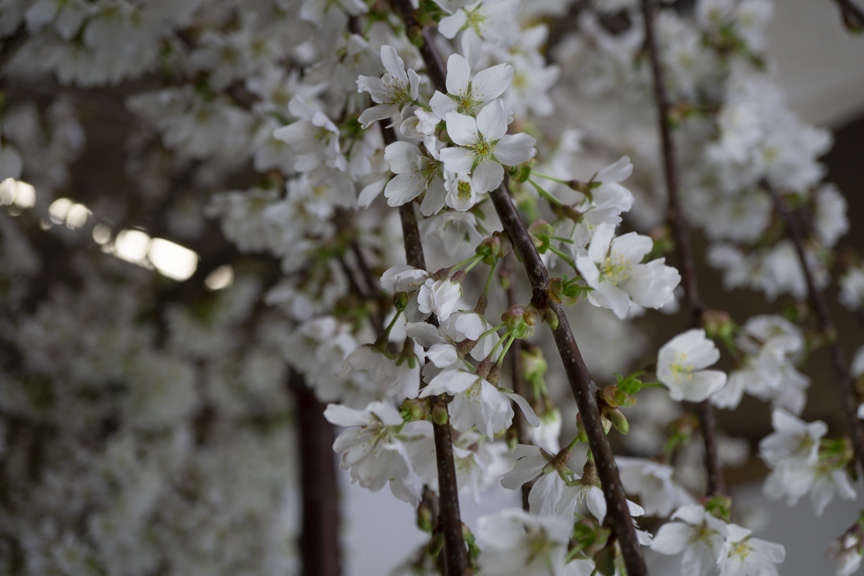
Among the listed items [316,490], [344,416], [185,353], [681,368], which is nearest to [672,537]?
[681,368]

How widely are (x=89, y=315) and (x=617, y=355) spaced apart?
1.28m

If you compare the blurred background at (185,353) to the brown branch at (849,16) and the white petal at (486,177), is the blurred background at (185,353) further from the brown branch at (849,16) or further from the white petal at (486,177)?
the white petal at (486,177)

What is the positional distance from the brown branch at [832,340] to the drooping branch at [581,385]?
30 cm

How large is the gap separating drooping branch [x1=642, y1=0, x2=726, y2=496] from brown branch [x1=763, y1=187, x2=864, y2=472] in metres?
0.10

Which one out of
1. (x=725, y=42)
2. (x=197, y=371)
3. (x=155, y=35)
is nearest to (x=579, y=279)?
(x=155, y=35)

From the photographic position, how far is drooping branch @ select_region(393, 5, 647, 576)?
0.30 metres

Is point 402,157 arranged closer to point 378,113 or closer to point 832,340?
point 378,113

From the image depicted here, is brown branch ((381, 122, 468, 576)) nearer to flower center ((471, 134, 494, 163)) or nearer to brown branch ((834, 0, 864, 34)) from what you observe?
flower center ((471, 134, 494, 163))

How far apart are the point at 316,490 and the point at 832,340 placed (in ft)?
2.55

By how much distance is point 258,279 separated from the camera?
143 centimetres

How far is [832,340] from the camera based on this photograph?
0.67 metres

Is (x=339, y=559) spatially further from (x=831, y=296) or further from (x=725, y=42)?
(x=831, y=296)

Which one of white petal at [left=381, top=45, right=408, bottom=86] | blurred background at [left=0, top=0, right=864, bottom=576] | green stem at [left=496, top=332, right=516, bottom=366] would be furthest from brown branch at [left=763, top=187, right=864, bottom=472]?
blurred background at [left=0, top=0, right=864, bottom=576]

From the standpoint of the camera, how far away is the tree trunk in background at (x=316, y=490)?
1.05m
